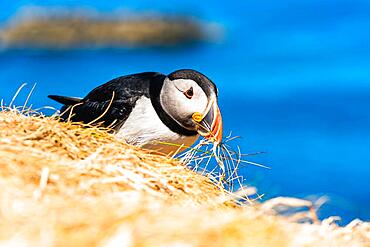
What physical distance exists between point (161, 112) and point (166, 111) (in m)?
0.04

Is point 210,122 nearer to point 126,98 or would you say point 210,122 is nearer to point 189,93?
point 189,93

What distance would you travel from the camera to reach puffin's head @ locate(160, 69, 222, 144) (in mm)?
5203

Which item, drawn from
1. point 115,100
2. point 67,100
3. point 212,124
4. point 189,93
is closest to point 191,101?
point 189,93

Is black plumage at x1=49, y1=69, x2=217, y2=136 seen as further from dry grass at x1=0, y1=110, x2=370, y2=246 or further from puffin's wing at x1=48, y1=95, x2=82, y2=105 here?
dry grass at x1=0, y1=110, x2=370, y2=246

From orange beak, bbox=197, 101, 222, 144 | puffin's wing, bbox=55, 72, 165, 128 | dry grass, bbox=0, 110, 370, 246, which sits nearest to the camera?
dry grass, bbox=0, 110, 370, 246

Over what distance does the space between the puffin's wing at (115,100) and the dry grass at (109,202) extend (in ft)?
4.51

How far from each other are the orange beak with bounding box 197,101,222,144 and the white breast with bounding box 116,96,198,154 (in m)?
0.20

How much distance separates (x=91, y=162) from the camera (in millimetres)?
3312

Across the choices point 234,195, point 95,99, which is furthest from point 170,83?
point 234,195

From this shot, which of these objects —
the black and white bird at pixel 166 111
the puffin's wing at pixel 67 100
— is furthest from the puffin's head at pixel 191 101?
the puffin's wing at pixel 67 100

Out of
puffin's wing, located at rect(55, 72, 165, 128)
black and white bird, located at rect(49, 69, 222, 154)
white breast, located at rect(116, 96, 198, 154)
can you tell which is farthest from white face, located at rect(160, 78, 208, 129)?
puffin's wing, located at rect(55, 72, 165, 128)

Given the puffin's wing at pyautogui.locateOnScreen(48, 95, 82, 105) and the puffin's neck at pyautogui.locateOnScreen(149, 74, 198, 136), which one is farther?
the puffin's wing at pyautogui.locateOnScreen(48, 95, 82, 105)

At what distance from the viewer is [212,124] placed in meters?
5.09

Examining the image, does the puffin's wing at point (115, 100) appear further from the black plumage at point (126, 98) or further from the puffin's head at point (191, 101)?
the puffin's head at point (191, 101)
